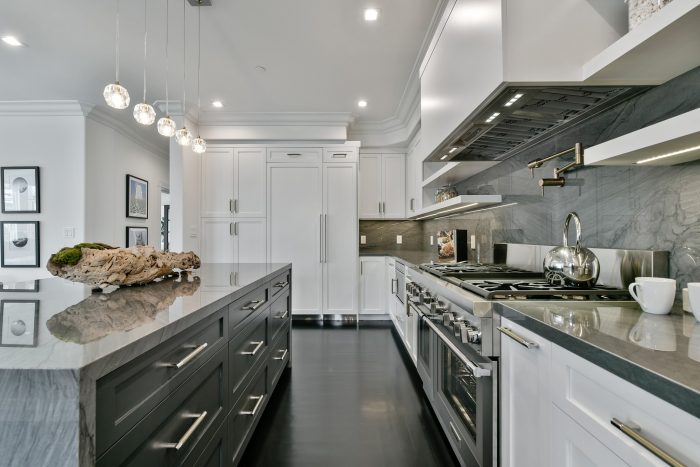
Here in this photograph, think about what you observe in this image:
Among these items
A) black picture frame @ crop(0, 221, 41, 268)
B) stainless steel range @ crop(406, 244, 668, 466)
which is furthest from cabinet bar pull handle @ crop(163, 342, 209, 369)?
black picture frame @ crop(0, 221, 41, 268)

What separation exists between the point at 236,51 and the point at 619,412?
3.34 metres

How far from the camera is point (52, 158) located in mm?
4020

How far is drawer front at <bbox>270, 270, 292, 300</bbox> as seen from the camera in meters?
2.09

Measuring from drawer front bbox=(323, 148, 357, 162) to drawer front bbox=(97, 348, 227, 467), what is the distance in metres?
3.36

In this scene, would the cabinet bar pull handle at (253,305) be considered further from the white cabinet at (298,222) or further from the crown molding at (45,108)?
the crown molding at (45,108)

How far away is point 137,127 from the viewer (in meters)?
4.86

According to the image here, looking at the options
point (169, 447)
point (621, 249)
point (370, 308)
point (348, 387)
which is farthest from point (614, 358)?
point (370, 308)

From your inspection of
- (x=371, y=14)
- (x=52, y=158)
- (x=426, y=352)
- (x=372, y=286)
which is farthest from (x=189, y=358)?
(x=52, y=158)

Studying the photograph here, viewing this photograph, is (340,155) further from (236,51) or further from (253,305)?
(253,305)

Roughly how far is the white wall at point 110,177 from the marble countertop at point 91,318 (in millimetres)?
3472

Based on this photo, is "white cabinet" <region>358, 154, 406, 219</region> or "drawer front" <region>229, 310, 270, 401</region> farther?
"white cabinet" <region>358, 154, 406, 219</region>

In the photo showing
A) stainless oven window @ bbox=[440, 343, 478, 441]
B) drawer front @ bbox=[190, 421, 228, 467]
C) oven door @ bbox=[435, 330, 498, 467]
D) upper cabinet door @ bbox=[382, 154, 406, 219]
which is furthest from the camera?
upper cabinet door @ bbox=[382, 154, 406, 219]

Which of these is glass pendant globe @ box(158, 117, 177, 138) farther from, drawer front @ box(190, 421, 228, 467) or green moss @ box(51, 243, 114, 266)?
drawer front @ box(190, 421, 228, 467)

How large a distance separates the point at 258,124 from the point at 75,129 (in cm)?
223
